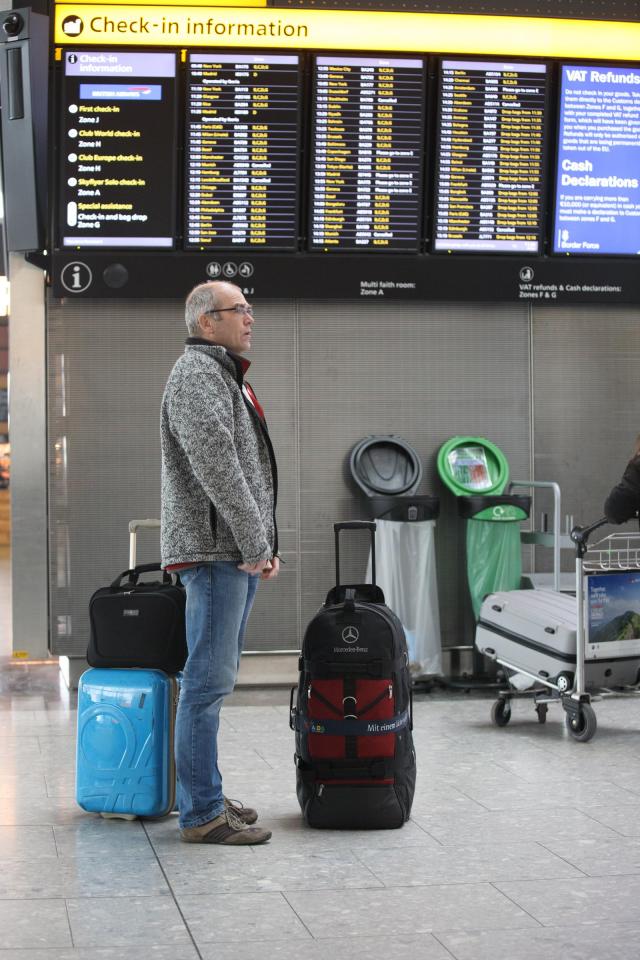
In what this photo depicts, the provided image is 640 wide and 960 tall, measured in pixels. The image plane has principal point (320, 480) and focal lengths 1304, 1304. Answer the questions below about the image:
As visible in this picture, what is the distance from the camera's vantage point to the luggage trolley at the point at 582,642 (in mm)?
5219

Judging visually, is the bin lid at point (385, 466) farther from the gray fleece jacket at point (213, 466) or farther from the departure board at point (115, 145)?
the gray fleece jacket at point (213, 466)

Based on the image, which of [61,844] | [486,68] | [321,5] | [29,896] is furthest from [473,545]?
[29,896]

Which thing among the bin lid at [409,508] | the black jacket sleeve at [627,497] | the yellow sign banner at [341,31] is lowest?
the bin lid at [409,508]

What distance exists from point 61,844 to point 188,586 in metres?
0.83

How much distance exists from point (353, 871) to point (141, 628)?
3.35ft

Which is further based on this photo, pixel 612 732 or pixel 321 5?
pixel 321 5

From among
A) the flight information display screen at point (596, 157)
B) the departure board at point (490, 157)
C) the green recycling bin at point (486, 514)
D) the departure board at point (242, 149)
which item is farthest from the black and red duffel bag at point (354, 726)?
the flight information display screen at point (596, 157)

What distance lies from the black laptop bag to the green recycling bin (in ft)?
8.61

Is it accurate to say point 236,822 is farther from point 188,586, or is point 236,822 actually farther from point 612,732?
point 612,732

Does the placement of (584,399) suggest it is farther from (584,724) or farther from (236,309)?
(236,309)

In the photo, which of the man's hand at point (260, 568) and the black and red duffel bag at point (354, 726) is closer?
the man's hand at point (260, 568)

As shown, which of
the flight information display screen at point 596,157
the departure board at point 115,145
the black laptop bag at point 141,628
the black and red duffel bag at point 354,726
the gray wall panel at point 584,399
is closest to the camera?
the black and red duffel bag at point 354,726

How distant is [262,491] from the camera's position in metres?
3.83

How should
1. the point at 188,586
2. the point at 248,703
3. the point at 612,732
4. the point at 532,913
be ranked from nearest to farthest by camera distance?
the point at 532,913 < the point at 188,586 < the point at 612,732 < the point at 248,703
